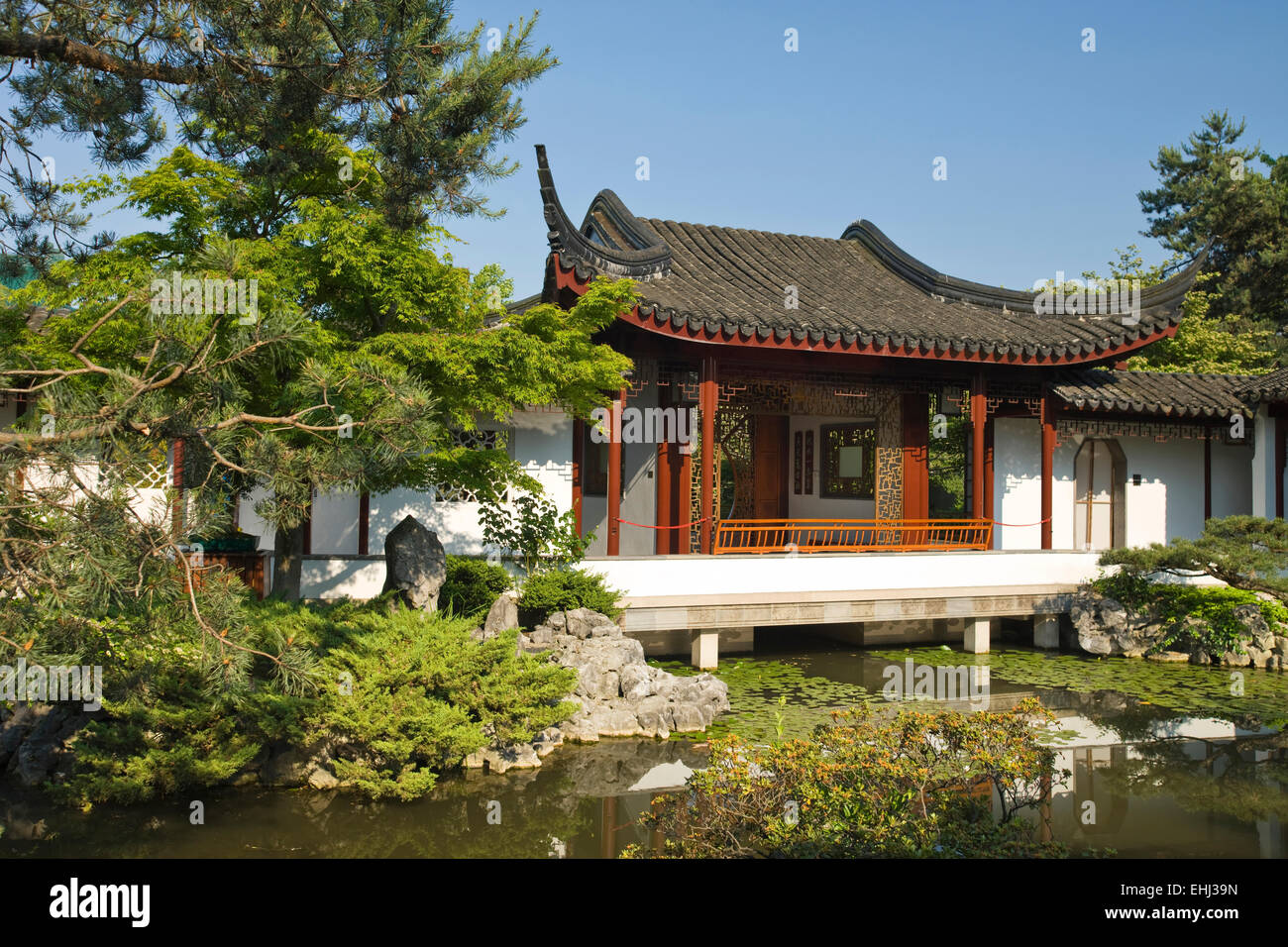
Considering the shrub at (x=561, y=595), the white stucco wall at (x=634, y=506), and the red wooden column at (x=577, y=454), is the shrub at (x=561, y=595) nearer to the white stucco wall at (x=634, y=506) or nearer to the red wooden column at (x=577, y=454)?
the red wooden column at (x=577, y=454)

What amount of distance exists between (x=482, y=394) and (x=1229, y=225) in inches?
803

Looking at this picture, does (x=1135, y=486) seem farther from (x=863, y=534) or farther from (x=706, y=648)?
(x=706, y=648)

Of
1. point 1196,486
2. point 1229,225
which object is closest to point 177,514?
point 1196,486

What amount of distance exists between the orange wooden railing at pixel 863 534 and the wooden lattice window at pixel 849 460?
0.63m

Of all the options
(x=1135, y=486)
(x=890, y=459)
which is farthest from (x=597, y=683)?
(x=1135, y=486)

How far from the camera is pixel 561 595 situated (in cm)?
844

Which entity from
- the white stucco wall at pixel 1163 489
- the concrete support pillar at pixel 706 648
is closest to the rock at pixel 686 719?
the concrete support pillar at pixel 706 648

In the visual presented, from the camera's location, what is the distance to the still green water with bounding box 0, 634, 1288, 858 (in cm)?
499

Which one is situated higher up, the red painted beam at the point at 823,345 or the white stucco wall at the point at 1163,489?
the red painted beam at the point at 823,345

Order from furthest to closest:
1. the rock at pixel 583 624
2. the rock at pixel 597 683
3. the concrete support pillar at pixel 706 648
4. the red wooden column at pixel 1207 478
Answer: the red wooden column at pixel 1207 478 → the concrete support pillar at pixel 706 648 → the rock at pixel 583 624 → the rock at pixel 597 683

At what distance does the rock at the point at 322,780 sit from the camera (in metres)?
5.91
